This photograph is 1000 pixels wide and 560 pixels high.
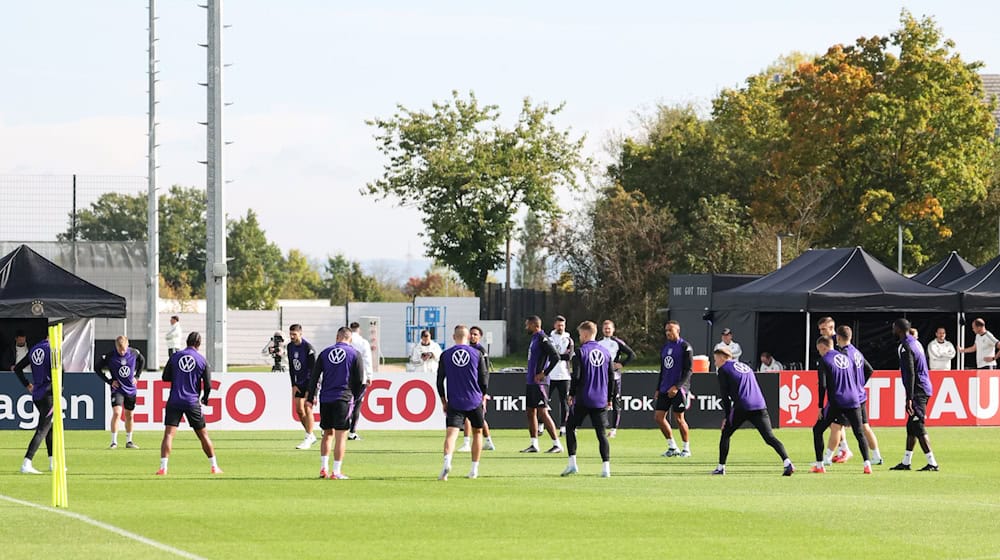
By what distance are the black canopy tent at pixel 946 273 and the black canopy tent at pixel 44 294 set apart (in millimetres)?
20799

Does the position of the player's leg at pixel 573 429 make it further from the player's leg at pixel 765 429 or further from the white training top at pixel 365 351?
the white training top at pixel 365 351

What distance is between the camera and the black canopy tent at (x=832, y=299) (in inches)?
1330

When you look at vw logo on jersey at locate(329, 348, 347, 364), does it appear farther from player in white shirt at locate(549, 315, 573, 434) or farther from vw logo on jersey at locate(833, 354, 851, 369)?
vw logo on jersey at locate(833, 354, 851, 369)

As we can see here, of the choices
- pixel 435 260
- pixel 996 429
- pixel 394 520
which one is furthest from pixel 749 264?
pixel 394 520

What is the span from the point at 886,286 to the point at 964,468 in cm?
1413

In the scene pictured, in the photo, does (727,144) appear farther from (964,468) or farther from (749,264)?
(964,468)

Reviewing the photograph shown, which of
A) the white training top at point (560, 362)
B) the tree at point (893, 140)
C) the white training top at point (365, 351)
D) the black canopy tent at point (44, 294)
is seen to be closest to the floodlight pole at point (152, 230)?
the black canopy tent at point (44, 294)

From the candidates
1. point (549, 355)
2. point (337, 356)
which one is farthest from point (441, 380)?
point (549, 355)

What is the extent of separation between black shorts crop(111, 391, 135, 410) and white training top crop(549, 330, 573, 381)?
6730 mm

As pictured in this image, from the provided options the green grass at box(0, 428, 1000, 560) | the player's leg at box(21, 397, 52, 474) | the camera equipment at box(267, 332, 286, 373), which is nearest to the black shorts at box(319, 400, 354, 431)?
the green grass at box(0, 428, 1000, 560)

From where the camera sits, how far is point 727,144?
69.9m

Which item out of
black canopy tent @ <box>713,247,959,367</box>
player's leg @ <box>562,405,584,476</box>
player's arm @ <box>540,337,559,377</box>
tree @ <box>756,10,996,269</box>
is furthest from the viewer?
tree @ <box>756,10,996,269</box>

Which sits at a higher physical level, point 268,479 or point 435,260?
point 435,260

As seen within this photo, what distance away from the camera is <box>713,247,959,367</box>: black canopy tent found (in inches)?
1330
